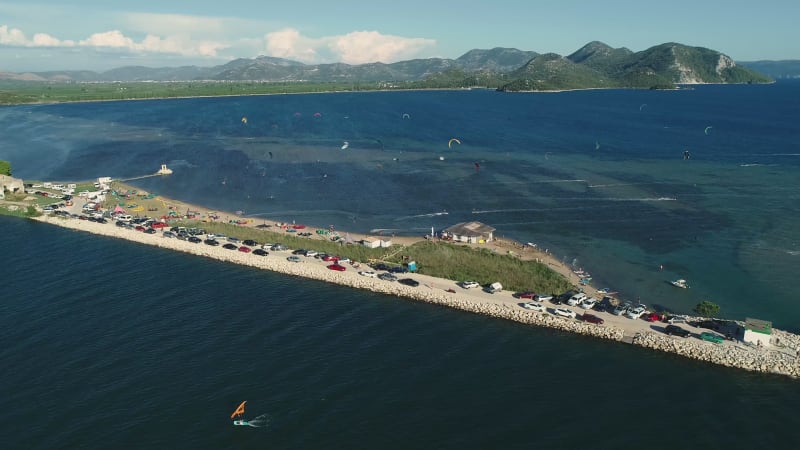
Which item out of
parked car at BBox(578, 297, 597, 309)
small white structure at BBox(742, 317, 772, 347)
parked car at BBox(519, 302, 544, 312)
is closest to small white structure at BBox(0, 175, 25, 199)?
parked car at BBox(519, 302, 544, 312)

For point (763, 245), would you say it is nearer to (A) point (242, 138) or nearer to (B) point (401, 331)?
(B) point (401, 331)

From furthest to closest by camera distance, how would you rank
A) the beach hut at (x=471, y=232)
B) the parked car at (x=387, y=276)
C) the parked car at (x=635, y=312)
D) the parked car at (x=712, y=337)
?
the beach hut at (x=471, y=232) → the parked car at (x=387, y=276) → the parked car at (x=635, y=312) → the parked car at (x=712, y=337)

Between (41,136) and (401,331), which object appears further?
(41,136)

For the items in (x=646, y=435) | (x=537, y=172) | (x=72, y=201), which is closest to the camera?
(x=646, y=435)

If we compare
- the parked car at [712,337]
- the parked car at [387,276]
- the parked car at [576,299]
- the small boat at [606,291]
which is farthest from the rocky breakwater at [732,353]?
the parked car at [387,276]

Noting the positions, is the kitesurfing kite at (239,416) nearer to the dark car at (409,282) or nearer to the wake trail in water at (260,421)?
the wake trail in water at (260,421)

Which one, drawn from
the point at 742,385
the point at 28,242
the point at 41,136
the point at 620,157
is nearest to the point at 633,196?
the point at 620,157

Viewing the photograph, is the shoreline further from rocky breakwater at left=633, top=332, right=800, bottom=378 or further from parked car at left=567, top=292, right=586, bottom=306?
parked car at left=567, top=292, right=586, bottom=306
